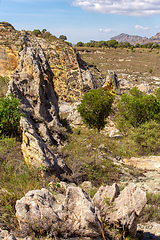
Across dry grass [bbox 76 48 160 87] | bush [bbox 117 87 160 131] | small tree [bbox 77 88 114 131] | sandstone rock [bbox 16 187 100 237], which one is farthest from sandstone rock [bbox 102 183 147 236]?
dry grass [bbox 76 48 160 87]

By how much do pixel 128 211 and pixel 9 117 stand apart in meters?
4.80

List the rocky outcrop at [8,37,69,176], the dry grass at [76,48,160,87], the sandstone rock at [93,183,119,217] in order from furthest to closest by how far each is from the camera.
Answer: the dry grass at [76,48,160,87], the rocky outcrop at [8,37,69,176], the sandstone rock at [93,183,119,217]

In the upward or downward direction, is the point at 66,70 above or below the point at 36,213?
above

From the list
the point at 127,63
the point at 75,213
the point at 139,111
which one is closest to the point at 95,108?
the point at 139,111

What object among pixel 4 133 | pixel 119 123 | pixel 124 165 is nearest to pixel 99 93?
pixel 119 123

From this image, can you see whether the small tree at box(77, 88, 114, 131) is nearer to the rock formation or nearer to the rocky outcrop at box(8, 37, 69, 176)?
the rocky outcrop at box(8, 37, 69, 176)

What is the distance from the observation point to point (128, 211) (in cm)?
274

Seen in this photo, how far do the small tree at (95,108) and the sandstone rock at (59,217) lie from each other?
10592 millimetres

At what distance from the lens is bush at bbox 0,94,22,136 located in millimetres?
6066

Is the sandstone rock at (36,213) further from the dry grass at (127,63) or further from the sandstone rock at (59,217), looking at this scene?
the dry grass at (127,63)

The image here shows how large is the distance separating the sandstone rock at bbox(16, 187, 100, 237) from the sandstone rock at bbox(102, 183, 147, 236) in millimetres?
463

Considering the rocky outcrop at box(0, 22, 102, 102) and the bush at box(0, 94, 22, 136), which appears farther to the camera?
the rocky outcrop at box(0, 22, 102, 102)

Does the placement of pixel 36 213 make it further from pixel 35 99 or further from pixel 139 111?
pixel 139 111

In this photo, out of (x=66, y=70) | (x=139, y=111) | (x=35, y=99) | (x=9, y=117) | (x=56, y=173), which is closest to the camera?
(x=56, y=173)
